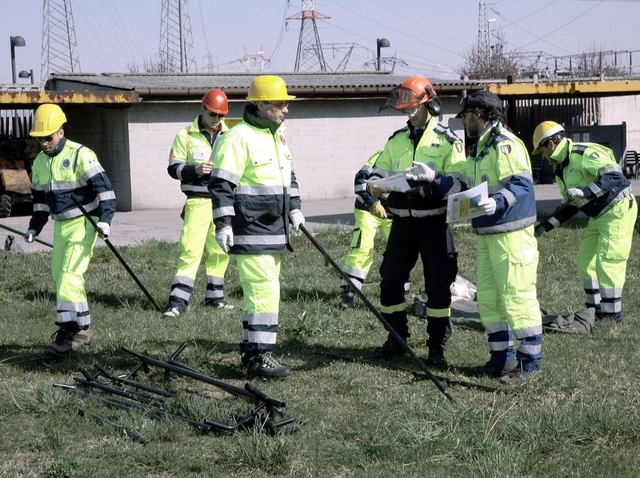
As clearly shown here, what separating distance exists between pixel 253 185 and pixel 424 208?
1.31 m

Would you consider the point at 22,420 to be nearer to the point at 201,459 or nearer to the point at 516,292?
the point at 201,459

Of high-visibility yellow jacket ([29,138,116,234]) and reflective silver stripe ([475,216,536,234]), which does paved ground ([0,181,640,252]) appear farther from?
reflective silver stripe ([475,216,536,234])

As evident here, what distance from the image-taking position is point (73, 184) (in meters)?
7.44

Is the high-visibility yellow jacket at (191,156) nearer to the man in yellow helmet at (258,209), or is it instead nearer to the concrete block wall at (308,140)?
the man in yellow helmet at (258,209)

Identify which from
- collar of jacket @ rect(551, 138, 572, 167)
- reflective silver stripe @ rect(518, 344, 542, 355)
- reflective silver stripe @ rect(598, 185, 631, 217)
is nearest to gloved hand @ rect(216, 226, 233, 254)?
reflective silver stripe @ rect(518, 344, 542, 355)

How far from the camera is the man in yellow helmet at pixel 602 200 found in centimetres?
812

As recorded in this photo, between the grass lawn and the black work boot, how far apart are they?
9cm

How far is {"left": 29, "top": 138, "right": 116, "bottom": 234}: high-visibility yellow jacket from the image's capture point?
7371 mm

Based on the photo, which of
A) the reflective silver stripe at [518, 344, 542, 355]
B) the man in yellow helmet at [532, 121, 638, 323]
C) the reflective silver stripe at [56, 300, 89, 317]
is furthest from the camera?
the man in yellow helmet at [532, 121, 638, 323]

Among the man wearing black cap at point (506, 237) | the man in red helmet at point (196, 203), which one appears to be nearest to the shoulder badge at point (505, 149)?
the man wearing black cap at point (506, 237)

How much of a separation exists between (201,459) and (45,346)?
10.7 feet

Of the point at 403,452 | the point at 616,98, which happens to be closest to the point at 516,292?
the point at 403,452

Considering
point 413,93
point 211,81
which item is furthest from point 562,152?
point 211,81

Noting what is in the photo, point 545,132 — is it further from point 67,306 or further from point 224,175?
point 67,306
